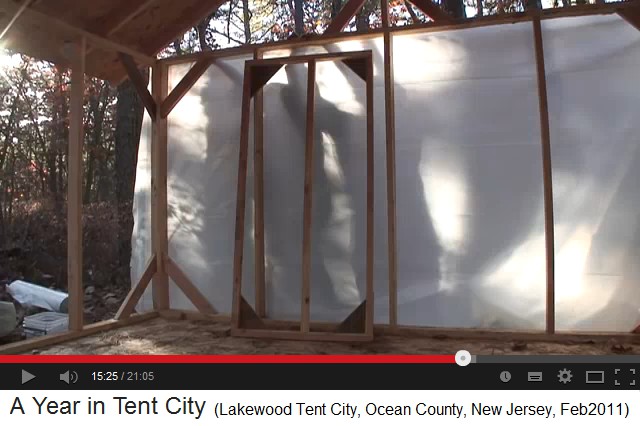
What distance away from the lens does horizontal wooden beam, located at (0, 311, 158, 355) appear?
11.6 ft

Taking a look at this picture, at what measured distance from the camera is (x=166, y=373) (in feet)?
5.14

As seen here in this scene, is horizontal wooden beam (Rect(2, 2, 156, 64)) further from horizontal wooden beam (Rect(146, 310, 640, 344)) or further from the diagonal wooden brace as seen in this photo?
horizontal wooden beam (Rect(146, 310, 640, 344))

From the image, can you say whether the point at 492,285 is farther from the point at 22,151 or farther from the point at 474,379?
the point at 22,151

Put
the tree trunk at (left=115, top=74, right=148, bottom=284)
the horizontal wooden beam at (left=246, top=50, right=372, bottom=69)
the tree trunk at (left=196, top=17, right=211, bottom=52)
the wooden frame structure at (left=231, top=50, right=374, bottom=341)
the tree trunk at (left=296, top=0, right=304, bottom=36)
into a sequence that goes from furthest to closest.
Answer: the tree trunk at (left=196, top=17, right=211, bottom=52), the tree trunk at (left=296, top=0, right=304, bottom=36), the tree trunk at (left=115, top=74, right=148, bottom=284), the horizontal wooden beam at (left=246, top=50, right=372, bottom=69), the wooden frame structure at (left=231, top=50, right=374, bottom=341)

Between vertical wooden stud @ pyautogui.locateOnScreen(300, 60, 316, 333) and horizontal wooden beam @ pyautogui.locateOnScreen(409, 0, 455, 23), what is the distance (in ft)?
3.51

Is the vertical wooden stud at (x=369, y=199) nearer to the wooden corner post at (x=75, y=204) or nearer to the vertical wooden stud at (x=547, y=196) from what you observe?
the vertical wooden stud at (x=547, y=196)

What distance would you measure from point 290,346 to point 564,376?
8.01 ft

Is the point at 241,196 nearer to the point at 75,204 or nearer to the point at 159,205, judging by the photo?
the point at 159,205

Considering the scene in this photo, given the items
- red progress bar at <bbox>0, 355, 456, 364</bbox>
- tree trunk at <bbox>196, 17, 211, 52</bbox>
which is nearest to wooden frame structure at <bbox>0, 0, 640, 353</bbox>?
red progress bar at <bbox>0, 355, 456, 364</bbox>

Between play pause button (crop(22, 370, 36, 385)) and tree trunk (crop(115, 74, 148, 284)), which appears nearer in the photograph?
play pause button (crop(22, 370, 36, 385))

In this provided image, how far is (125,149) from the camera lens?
7527 millimetres

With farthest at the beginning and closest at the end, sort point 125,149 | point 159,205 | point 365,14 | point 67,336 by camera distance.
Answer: point 365,14
point 125,149
point 159,205
point 67,336

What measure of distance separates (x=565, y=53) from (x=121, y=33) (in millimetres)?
3814

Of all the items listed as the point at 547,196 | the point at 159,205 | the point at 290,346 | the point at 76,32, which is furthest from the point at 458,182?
the point at 76,32
